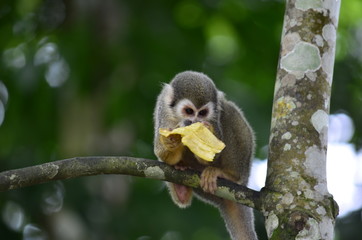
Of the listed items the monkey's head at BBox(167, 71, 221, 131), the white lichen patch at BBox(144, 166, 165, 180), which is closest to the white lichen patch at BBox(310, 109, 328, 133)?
the white lichen patch at BBox(144, 166, 165, 180)

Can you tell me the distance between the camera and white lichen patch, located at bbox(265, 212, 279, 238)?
334 centimetres

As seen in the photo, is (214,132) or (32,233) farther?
(32,233)

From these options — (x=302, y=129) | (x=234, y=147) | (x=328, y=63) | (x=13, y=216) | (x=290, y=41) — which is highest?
(x=290, y=41)

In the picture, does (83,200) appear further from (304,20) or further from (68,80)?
(304,20)

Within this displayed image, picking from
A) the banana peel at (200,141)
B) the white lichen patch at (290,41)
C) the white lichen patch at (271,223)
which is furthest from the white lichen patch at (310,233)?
the white lichen patch at (290,41)

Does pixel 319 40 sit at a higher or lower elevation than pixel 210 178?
higher

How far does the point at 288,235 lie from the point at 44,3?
639 cm

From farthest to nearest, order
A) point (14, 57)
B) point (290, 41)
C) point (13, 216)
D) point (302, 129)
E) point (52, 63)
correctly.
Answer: point (13, 216)
point (14, 57)
point (52, 63)
point (290, 41)
point (302, 129)

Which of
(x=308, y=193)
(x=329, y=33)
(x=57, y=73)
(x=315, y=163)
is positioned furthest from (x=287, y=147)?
(x=57, y=73)

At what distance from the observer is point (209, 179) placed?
13.5 feet

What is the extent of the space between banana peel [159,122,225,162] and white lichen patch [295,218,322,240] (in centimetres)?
91

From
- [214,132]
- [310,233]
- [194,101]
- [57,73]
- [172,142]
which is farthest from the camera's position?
[57,73]

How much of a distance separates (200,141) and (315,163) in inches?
34.5

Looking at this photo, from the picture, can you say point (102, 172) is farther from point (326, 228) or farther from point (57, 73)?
point (57, 73)
